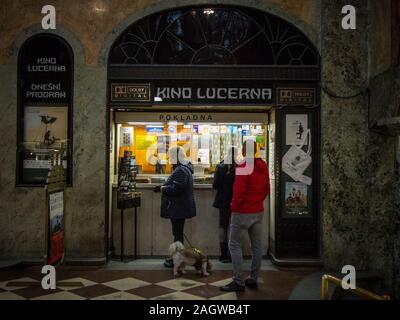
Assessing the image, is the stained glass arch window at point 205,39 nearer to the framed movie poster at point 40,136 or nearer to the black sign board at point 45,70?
the black sign board at point 45,70

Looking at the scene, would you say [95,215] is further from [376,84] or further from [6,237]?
[376,84]

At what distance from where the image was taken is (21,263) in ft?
24.6

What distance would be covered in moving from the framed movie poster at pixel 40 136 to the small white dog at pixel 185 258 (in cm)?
264

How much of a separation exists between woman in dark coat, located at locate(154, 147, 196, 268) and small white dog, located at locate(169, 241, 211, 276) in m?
0.48

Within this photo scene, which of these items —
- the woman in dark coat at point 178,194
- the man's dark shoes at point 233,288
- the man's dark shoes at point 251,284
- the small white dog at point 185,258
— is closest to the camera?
the man's dark shoes at point 233,288

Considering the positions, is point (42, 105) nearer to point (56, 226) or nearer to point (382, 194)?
point (56, 226)

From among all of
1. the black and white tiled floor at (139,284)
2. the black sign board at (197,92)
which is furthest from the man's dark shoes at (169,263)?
the black sign board at (197,92)

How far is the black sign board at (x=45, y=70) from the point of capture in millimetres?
7734

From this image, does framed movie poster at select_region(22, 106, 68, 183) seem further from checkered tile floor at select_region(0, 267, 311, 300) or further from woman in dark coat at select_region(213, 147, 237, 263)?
woman in dark coat at select_region(213, 147, 237, 263)

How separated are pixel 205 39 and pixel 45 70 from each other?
273 centimetres

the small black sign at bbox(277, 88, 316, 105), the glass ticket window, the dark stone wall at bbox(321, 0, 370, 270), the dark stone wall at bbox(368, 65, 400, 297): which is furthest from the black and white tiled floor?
the small black sign at bbox(277, 88, 316, 105)
